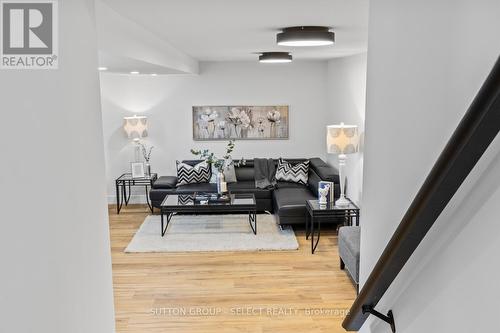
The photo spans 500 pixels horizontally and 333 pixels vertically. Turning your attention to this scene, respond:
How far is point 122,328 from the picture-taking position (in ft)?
13.6

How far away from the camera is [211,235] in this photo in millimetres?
6523

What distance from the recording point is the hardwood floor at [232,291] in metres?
4.23

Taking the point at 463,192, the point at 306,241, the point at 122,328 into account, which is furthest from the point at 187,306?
the point at 463,192

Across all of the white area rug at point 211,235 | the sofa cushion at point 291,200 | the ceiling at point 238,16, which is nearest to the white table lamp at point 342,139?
the sofa cushion at point 291,200

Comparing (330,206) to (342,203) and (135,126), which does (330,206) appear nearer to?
(342,203)

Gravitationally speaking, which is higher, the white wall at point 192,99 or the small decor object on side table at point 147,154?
the white wall at point 192,99

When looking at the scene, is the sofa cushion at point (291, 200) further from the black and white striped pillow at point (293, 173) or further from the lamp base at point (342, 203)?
the lamp base at point (342, 203)

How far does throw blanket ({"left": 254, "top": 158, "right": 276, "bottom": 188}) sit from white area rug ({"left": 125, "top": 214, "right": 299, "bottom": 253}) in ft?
2.29

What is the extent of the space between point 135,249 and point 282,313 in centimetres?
242

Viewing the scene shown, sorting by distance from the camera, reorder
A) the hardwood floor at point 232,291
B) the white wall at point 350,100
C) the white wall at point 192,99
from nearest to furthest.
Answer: the hardwood floor at point 232,291 → the white wall at point 350,100 → the white wall at point 192,99

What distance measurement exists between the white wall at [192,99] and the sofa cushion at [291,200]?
1.43 metres

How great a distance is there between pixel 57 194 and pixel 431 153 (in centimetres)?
99

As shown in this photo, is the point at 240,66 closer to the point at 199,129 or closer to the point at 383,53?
the point at 199,129

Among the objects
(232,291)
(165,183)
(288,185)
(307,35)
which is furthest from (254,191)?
(307,35)
